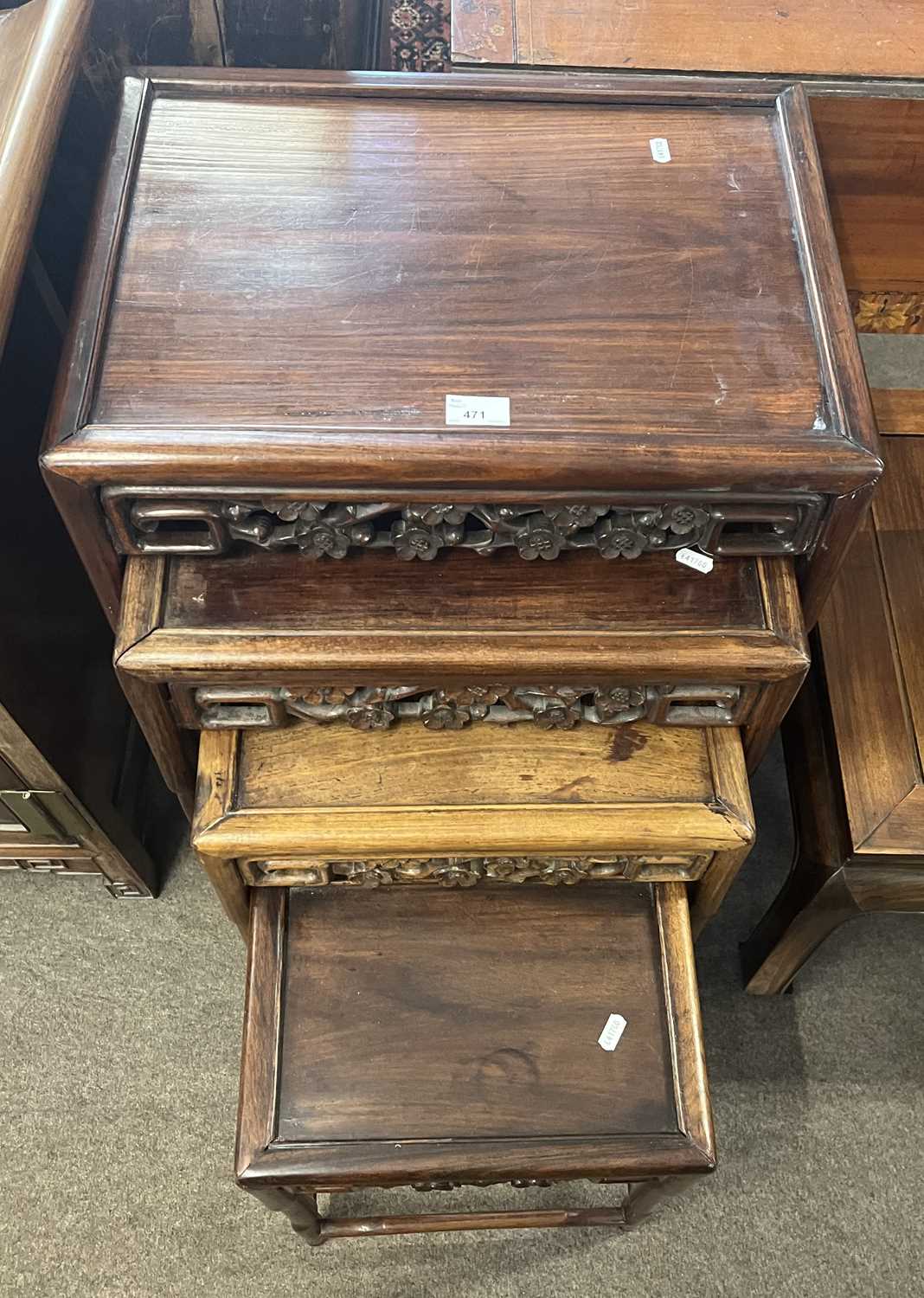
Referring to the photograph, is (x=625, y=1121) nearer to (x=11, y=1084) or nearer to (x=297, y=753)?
(x=297, y=753)

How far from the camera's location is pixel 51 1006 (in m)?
1.22

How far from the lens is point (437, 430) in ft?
2.29

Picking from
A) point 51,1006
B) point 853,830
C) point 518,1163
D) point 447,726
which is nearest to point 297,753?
point 447,726

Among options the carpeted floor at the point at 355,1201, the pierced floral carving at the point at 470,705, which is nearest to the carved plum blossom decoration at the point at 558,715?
the pierced floral carving at the point at 470,705

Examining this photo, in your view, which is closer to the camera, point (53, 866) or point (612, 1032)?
point (612, 1032)

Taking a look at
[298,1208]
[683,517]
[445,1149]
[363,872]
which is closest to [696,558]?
[683,517]

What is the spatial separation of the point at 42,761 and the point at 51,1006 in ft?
1.30

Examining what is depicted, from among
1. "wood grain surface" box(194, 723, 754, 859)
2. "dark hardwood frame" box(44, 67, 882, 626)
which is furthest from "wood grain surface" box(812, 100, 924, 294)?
"wood grain surface" box(194, 723, 754, 859)

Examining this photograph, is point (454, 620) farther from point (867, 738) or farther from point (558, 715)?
point (867, 738)

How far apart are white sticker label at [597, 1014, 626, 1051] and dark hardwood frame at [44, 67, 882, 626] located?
37 centimetres

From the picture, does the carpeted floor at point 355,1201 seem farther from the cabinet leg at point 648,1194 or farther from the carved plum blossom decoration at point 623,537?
the carved plum blossom decoration at point 623,537

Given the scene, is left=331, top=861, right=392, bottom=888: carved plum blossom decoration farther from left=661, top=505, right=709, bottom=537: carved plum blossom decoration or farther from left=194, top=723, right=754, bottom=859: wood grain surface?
left=661, top=505, right=709, bottom=537: carved plum blossom decoration

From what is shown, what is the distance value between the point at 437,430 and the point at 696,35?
59cm

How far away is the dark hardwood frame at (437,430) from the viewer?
2.25 ft
